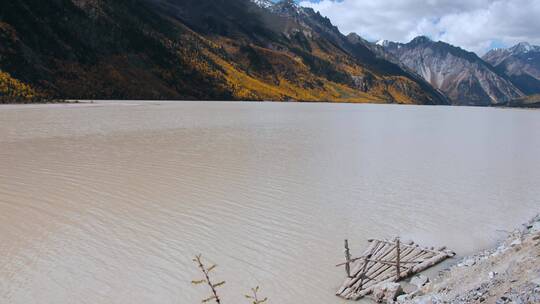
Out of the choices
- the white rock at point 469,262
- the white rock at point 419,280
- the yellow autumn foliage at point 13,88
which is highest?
the yellow autumn foliage at point 13,88

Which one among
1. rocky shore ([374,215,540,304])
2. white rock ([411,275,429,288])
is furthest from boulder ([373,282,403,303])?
white rock ([411,275,429,288])

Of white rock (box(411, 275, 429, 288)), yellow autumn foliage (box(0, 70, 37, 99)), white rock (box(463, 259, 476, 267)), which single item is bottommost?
white rock (box(411, 275, 429, 288))

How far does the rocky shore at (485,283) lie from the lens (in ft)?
29.1

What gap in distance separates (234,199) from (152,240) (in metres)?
6.42

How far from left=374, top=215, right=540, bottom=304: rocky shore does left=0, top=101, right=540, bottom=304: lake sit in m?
2.09

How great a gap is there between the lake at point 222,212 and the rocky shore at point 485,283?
209cm

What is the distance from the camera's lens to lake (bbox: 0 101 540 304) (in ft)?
41.6

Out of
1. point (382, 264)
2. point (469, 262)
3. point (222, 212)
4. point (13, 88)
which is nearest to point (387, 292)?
point (382, 264)

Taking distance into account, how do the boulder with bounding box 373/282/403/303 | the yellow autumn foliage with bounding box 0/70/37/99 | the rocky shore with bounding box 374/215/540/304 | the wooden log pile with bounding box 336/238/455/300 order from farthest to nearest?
the yellow autumn foliage with bounding box 0/70/37/99, the wooden log pile with bounding box 336/238/455/300, the boulder with bounding box 373/282/403/303, the rocky shore with bounding box 374/215/540/304

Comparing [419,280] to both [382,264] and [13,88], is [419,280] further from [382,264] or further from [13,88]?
[13,88]

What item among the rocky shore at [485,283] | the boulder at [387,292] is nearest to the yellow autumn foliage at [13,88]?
the boulder at [387,292]

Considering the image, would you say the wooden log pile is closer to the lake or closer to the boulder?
the boulder

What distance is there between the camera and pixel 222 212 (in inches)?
752

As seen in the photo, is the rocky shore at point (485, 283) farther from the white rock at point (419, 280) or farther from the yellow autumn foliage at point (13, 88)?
the yellow autumn foliage at point (13, 88)
